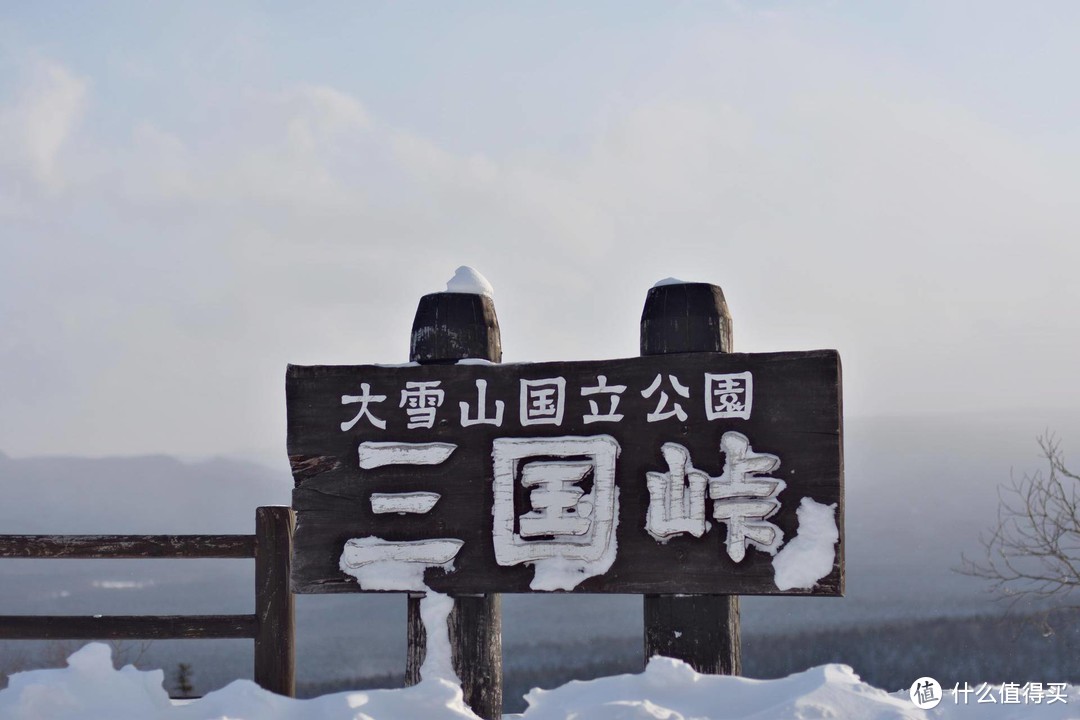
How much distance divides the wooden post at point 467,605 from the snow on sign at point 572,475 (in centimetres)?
16

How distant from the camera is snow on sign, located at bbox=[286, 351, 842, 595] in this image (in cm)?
530

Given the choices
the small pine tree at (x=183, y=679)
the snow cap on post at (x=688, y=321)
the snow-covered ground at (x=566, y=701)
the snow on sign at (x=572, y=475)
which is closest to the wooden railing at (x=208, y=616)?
the snow on sign at (x=572, y=475)

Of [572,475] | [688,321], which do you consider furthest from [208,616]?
[688,321]

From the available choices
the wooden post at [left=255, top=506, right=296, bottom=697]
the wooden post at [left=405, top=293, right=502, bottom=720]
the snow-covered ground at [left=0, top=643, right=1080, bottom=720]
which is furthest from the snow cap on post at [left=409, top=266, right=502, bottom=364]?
the snow-covered ground at [left=0, top=643, right=1080, bottom=720]

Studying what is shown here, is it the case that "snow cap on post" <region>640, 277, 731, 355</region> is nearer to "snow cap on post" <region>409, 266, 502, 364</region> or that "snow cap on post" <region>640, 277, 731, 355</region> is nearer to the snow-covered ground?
"snow cap on post" <region>409, 266, 502, 364</region>

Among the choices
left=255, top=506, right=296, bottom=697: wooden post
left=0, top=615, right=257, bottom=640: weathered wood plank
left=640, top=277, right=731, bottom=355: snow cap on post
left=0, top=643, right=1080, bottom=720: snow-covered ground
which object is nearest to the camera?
left=0, top=643, right=1080, bottom=720: snow-covered ground

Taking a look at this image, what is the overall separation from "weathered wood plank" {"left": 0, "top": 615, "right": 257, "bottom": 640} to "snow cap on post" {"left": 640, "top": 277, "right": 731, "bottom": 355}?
2.86 metres

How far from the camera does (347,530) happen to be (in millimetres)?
5723

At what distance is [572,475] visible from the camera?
5434mm

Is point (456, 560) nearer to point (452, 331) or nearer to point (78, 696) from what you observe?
point (452, 331)

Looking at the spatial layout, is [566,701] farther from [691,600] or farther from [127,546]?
[127,546]

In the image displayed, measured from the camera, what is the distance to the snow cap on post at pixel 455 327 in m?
5.79

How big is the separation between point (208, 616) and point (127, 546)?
619 mm

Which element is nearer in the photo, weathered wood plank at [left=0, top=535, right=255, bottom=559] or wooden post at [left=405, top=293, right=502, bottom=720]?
wooden post at [left=405, top=293, right=502, bottom=720]
